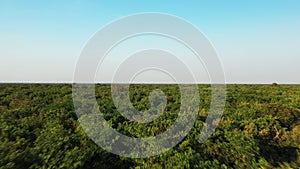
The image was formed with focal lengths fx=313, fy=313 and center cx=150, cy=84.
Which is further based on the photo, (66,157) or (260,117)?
(260,117)

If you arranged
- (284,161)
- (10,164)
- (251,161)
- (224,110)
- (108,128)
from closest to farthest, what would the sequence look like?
(10,164), (251,161), (284,161), (108,128), (224,110)

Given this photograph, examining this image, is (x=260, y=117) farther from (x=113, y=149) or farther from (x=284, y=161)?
(x=113, y=149)

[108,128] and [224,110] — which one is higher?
[224,110]

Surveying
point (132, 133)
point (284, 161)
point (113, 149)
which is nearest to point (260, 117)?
point (284, 161)

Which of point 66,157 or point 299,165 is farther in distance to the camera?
point 299,165

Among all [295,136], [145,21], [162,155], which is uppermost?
[145,21]

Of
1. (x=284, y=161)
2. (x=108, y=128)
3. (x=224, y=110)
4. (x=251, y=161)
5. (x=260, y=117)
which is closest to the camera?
(x=251, y=161)

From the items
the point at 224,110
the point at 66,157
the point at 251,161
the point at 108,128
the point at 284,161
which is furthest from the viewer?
the point at 224,110

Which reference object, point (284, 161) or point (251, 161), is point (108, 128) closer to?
point (251, 161)

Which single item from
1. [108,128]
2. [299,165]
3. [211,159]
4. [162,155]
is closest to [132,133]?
[108,128]
